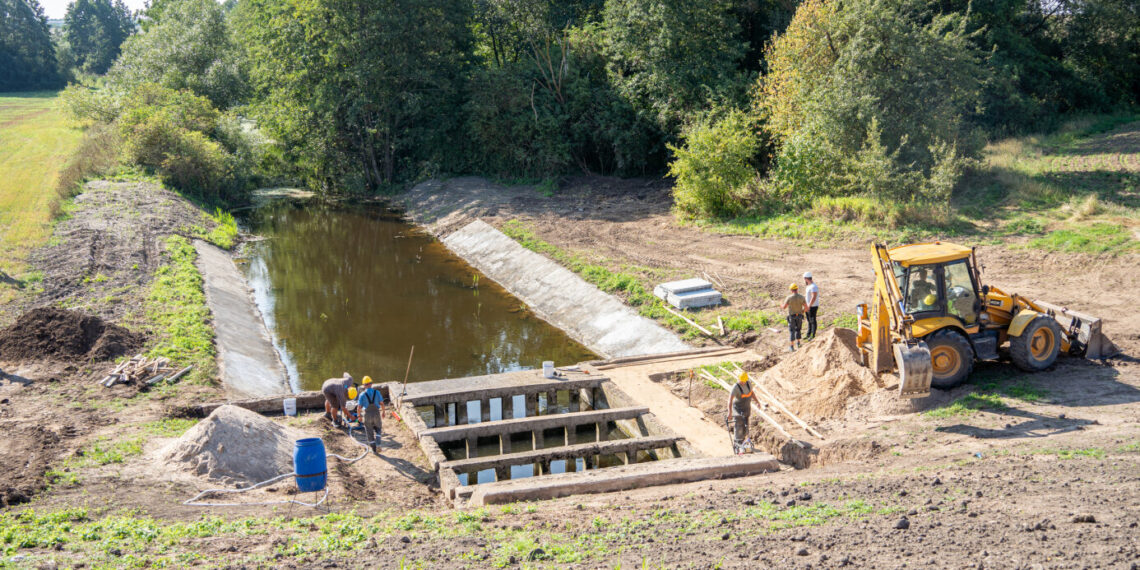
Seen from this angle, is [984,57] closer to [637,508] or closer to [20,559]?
[637,508]

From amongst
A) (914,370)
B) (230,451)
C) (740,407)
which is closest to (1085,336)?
(914,370)

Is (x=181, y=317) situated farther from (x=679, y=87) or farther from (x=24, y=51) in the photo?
(x=24, y=51)

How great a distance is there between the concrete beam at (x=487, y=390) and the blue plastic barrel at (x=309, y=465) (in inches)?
186

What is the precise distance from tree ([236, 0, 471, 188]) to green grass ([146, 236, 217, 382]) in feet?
61.1

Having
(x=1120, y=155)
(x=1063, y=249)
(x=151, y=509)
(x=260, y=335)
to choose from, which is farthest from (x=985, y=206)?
(x=151, y=509)

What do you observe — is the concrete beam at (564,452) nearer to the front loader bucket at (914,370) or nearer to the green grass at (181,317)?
the front loader bucket at (914,370)

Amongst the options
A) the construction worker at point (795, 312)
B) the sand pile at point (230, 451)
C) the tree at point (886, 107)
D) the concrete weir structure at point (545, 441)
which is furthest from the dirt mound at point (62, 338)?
the tree at point (886, 107)

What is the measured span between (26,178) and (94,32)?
94.9 meters

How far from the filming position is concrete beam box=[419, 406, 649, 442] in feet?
49.7

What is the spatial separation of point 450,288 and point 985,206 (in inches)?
705

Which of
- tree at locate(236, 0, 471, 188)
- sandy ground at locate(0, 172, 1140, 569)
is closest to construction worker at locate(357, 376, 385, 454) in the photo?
sandy ground at locate(0, 172, 1140, 569)

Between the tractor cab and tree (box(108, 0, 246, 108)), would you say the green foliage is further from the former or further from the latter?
tree (box(108, 0, 246, 108))

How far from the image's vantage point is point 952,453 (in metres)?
11.8

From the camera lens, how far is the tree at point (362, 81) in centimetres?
4159
